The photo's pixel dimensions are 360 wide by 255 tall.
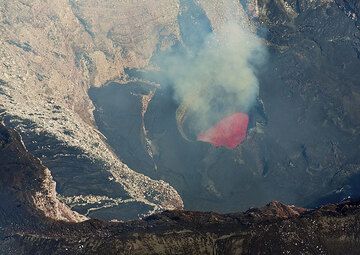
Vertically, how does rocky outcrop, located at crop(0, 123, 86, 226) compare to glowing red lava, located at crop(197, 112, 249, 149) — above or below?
below

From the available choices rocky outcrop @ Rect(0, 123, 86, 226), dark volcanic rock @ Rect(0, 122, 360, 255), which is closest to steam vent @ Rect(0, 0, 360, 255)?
rocky outcrop @ Rect(0, 123, 86, 226)

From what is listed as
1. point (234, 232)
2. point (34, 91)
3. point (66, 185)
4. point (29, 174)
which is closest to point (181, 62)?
point (34, 91)

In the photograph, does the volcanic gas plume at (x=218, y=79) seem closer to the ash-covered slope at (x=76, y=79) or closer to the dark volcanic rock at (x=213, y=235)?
the ash-covered slope at (x=76, y=79)

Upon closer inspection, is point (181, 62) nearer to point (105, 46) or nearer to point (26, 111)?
point (105, 46)

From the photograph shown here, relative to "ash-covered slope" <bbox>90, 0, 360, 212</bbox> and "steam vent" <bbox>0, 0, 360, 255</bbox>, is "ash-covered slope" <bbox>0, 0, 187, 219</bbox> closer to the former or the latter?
"steam vent" <bbox>0, 0, 360, 255</bbox>

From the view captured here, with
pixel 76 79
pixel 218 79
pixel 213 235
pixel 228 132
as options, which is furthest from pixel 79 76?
pixel 213 235

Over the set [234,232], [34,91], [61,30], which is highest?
[61,30]
